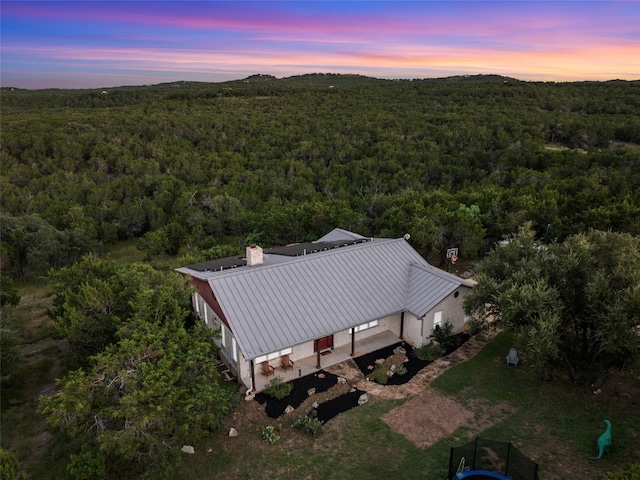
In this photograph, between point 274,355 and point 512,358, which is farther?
point 512,358

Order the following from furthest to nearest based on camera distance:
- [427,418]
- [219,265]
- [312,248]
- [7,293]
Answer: [312,248], [7,293], [219,265], [427,418]

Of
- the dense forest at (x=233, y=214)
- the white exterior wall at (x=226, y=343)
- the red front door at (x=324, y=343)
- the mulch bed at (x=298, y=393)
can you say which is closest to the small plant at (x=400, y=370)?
the mulch bed at (x=298, y=393)

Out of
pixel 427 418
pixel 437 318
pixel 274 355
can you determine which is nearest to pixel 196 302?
pixel 274 355

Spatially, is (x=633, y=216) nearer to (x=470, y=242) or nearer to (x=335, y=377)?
(x=470, y=242)

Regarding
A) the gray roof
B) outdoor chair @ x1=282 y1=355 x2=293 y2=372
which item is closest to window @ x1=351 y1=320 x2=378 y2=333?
the gray roof

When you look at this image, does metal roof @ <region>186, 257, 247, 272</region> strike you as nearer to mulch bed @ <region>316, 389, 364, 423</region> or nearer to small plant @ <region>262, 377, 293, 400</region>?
small plant @ <region>262, 377, 293, 400</region>

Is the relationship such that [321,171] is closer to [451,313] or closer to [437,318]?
[451,313]

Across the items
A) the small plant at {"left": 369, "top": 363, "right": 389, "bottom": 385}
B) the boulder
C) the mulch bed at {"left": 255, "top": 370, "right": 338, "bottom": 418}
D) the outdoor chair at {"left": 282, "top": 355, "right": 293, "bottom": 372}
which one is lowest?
the mulch bed at {"left": 255, "top": 370, "right": 338, "bottom": 418}
